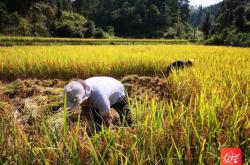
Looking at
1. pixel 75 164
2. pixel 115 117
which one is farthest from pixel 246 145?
pixel 115 117

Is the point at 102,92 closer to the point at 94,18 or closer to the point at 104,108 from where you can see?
the point at 104,108

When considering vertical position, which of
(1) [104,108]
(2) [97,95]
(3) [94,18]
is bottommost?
(1) [104,108]

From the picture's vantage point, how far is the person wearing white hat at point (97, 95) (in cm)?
245

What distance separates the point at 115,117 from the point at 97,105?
Result: 1.52m

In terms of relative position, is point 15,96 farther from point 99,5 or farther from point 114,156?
point 99,5

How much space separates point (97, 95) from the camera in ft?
8.92

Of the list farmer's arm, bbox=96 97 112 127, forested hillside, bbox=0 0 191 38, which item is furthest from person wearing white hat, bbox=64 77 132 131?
forested hillside, bbox=0 0 191 38

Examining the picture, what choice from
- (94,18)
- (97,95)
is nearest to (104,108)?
(97,95)

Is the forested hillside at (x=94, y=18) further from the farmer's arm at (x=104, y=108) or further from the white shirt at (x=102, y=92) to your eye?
the farmer's arm at (x=104, y=108)

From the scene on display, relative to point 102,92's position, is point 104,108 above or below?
below

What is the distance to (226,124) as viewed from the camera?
2.13m

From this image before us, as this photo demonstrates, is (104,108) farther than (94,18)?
No

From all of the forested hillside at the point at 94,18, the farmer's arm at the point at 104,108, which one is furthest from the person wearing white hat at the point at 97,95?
the forested hillside at the point at 94,18

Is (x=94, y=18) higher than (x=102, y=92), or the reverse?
(x=94, y=18)
